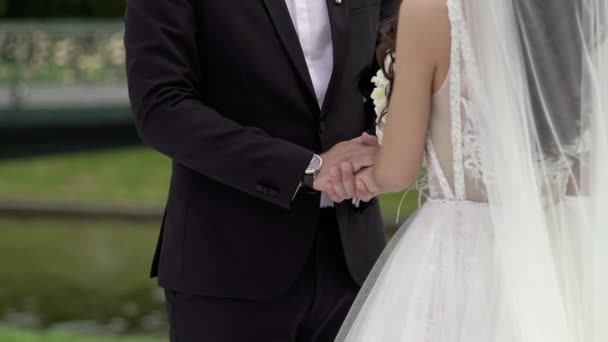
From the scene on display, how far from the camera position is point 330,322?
2959 millimetres

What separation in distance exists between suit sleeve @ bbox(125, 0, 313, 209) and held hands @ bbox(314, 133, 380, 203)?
0.06 m

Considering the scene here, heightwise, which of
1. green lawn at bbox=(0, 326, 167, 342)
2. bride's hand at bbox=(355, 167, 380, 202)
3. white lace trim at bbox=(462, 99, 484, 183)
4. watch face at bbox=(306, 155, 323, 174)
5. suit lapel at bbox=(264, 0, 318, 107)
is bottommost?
green lawn at bbox=(0, 326, 167, 342)

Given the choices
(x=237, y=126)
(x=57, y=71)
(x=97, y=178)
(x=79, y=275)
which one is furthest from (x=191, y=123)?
(x=97, y=178)

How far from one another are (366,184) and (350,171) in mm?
51

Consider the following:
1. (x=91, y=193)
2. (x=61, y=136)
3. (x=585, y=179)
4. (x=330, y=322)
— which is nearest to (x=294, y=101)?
(x=330, y=322)

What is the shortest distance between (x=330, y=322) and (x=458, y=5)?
1008 millimetres

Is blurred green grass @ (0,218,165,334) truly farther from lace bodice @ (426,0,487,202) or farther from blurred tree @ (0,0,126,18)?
blurred tree @ (0,0,126,18)

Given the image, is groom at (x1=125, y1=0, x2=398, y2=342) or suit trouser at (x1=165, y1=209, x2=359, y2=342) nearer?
groom at (x1=125, y1=0, x2=398, y2=342)

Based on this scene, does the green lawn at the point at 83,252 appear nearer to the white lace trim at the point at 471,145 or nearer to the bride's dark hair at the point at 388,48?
the bride's dark hair at the point at 388,48

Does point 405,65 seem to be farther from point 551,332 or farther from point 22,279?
point 22,279

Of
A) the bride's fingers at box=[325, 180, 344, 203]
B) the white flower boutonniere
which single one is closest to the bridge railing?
Answer: the bride's fingers at box=[325, 180, 344, 203]

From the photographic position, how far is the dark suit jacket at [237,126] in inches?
108

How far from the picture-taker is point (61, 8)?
24.4m

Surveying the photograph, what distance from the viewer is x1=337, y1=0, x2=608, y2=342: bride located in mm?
2291
